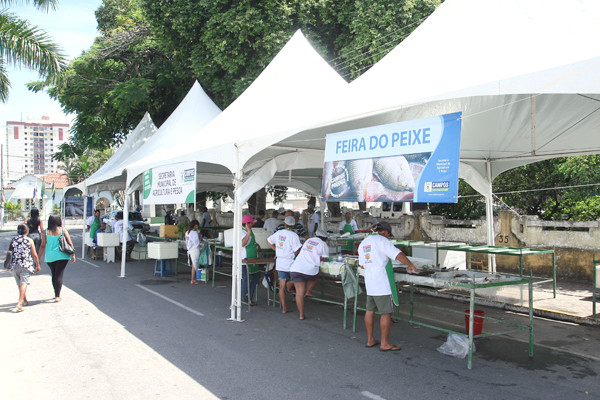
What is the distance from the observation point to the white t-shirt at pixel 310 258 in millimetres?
7855

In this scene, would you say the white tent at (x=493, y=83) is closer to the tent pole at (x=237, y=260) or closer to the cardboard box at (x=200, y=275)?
the tent pole at (x=237, y=260)

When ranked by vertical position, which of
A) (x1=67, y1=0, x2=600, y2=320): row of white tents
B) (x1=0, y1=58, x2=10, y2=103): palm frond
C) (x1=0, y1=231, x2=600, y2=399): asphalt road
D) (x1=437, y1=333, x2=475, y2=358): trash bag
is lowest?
(x1=0, y1=231, x2=600, y2=399): asphalt road

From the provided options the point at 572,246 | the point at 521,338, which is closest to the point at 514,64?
the point at 521,338

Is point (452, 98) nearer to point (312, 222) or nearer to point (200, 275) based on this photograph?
point (200, 275)

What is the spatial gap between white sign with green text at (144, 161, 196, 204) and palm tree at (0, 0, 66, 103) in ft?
24.0

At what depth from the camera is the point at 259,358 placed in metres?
5.97

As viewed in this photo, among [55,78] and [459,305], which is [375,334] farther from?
[55,78]

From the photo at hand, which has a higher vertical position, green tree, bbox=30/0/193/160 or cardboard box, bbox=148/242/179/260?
green tree, bbox=30/0/193/160

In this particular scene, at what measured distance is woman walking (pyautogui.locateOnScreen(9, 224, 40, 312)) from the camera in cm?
863

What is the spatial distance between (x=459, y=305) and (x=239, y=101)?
6.21m

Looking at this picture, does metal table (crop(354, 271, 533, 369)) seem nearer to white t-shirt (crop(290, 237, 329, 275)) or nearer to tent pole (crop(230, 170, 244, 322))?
white t-shirt (crop(290, 237, 329, 275))

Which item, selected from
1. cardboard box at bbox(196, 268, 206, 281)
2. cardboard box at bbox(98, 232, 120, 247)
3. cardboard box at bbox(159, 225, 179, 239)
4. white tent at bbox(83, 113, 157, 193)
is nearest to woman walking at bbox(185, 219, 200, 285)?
cardboard box at bbox(196, 268, 206, 281)

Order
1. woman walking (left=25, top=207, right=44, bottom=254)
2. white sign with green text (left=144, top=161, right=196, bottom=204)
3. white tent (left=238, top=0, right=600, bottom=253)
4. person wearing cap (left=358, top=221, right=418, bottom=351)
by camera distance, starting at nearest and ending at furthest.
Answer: white tent (left=238, top=0, right=600, bottom=253) → person wearing cap (left=358, top=221, right=418, bottom=351) → white sign with green text (left=144, top=161, right=196, bottom=204) → woman walking (left=25, top=207, right=44, bottom=254)

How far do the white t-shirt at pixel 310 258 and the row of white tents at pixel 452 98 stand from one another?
1.04 metres
